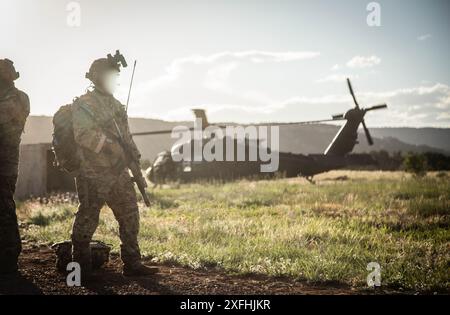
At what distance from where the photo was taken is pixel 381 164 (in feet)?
167

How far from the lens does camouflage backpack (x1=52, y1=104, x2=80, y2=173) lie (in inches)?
202

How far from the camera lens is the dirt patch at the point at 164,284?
14.8 feet

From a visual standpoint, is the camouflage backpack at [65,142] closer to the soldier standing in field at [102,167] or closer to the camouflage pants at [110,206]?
the soldier standing in field at [102,167]

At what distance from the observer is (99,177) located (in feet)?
16.7

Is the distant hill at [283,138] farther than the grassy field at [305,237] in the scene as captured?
Yes

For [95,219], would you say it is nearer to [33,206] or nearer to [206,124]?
[33,206]

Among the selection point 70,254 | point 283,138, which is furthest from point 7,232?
point 283,138

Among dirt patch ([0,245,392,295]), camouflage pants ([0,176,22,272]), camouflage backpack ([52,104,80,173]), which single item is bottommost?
dirt patch ([0,245,392,295])

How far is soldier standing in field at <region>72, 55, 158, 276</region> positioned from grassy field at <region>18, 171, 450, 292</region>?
115cm


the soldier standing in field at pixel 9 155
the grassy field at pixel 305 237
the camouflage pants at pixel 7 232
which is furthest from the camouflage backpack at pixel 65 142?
the grassy field at pixel 305 237

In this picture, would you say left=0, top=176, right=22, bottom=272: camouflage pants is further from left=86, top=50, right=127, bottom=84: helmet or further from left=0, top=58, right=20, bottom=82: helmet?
left=86, top=50, right=127, bottom=84: helmet

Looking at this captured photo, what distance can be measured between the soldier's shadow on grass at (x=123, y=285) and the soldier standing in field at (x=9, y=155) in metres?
1.24

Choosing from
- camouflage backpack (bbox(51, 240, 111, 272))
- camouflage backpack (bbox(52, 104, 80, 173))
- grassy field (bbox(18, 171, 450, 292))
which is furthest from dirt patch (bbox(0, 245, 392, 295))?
camouflage backpack (bbox(52, 104, 80, 173))

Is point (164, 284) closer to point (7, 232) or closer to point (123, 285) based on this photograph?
point (123, 285)
